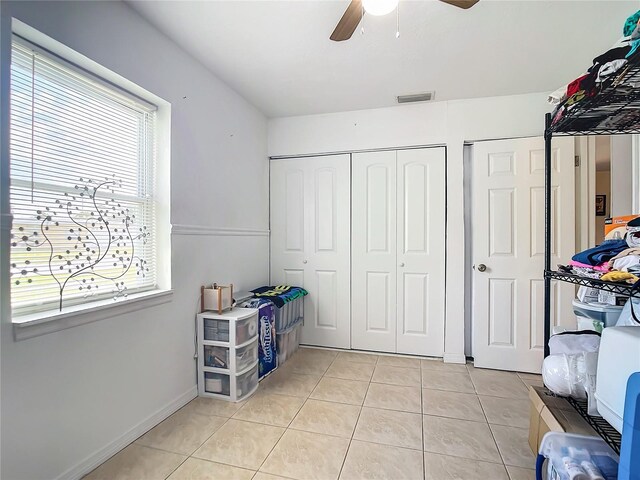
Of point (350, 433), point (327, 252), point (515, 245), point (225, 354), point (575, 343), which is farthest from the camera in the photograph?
point (327, 252)

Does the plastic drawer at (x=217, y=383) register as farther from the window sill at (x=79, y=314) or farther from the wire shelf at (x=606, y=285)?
the wire shelf at (x=606, y=285)

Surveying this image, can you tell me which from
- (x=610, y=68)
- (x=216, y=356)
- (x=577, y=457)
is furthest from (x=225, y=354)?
(x=610, y=68)

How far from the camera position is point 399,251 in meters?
3.02

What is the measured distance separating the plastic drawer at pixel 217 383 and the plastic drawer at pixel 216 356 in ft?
0.24

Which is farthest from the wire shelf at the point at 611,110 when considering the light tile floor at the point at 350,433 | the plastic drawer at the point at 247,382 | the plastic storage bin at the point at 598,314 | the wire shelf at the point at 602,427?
the plastic drawer at the point at 247,382

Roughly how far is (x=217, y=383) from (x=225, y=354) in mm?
226

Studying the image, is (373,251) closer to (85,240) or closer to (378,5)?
(378,5)

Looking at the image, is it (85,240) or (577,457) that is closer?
(577,457)

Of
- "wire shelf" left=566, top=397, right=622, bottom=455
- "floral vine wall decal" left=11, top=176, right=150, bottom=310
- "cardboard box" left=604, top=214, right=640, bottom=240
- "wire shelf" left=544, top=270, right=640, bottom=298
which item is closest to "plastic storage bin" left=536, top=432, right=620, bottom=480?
"wire shelf" left=566, top=397, right=622, bottom=455

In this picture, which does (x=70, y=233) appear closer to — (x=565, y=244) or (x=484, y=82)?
(x=484, y=82)

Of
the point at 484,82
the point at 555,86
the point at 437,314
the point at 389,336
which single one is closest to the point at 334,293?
the point at 389,336

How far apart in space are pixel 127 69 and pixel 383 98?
6.60 feet

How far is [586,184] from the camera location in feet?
8.56

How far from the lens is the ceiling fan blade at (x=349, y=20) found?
4.61 feet
